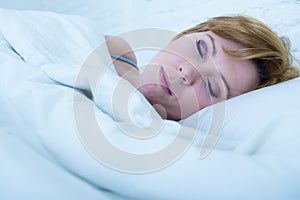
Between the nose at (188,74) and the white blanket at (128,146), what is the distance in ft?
0.86

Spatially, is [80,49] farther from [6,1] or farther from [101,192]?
[6,1]

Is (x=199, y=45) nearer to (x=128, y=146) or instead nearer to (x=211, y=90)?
(x=211, y=90)

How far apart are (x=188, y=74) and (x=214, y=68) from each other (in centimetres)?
8

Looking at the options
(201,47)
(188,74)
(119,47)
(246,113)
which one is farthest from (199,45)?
(119,47)

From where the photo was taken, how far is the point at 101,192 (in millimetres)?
407

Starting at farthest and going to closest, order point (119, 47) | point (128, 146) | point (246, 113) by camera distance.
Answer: point (119, 47) → point (246, 113) → point (128, 146)

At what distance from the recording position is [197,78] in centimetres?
79

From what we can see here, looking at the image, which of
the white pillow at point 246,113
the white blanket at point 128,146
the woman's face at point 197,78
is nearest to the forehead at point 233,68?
the woman's face at point 197,78

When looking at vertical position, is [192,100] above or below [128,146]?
below

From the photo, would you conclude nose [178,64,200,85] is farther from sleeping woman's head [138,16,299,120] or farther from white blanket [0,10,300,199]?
white blanket [0,10,300,199]

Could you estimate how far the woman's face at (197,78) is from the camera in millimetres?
792

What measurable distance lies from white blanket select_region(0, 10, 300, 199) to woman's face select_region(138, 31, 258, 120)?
265mm

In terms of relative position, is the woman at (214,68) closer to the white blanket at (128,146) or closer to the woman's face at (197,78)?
the woman's face at (197,78)

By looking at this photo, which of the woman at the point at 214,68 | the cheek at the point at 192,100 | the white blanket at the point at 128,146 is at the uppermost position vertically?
the white blanket at the point at 128,146
